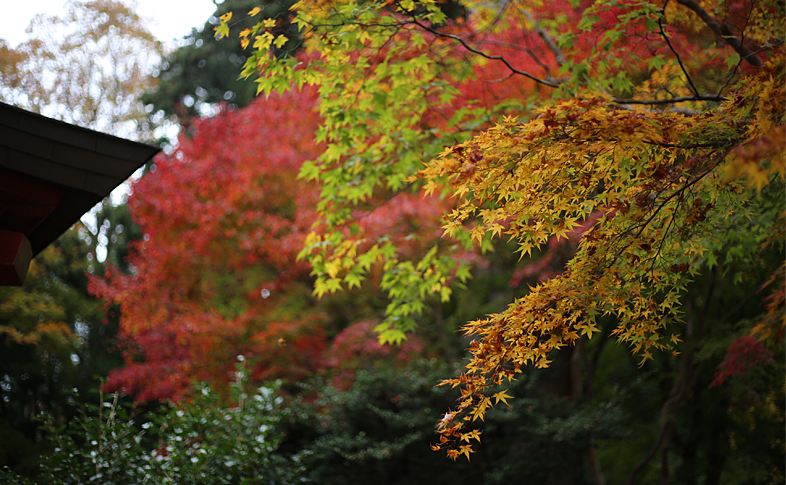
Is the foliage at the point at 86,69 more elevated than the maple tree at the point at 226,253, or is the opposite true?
the foliage at the point at 86,69

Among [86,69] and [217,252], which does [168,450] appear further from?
[86,69]

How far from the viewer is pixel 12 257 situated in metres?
3.19

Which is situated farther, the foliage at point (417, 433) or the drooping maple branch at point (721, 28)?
the foliage at point (417, 433)

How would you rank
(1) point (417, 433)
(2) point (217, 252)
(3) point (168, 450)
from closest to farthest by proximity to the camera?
(3) point (168, 450) → (1) point (417, 433) → (2) point (217, 252)

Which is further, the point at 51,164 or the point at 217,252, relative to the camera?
the point at 217,252

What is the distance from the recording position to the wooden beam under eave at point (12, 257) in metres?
3.18

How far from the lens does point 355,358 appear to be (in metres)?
9.25

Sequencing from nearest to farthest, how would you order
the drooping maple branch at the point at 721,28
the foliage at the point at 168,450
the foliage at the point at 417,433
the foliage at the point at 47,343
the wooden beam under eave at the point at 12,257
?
the wooden beam under eave at the point at 12,257 < the drooping maple branch at the point at 721,28 < the foliage at the point at 168,450 < the foliage at the point at 417,433 < the foliage at the point at 47,343

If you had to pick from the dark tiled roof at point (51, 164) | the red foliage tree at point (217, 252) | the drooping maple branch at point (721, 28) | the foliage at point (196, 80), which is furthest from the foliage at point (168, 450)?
the foliage at point (196, 80)

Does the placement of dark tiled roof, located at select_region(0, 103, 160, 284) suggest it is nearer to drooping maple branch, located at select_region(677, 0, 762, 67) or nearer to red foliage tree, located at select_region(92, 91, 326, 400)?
drooping maple branch, located at select_region(677, 0, 762, 67)

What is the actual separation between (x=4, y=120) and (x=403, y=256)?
6806 millimetres

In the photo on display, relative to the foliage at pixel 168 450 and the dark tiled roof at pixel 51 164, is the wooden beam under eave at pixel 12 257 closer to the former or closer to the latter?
the dark tiled roof at pixel 51 164

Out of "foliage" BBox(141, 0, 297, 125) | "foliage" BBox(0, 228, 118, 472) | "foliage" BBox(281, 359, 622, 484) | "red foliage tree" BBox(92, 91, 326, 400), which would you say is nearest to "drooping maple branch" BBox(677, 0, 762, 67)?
"foliage" BBox(281, 359, 622, 484)

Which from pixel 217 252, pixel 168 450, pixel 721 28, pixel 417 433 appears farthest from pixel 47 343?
pixel 721 28
